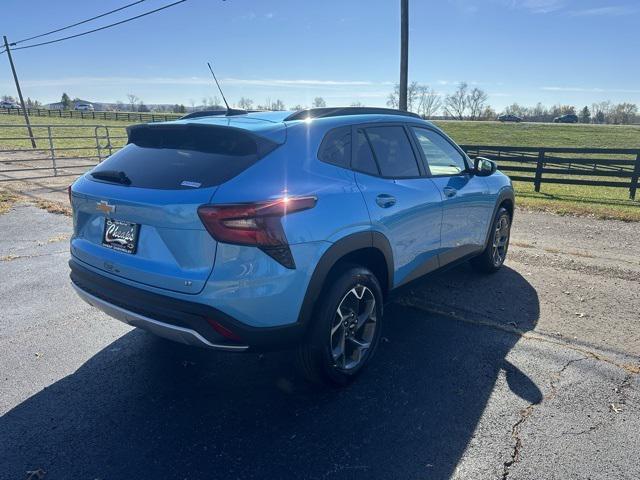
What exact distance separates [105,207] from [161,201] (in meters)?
0.52

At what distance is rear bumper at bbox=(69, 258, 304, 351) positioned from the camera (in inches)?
99.4

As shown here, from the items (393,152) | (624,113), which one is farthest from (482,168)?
(624,113)

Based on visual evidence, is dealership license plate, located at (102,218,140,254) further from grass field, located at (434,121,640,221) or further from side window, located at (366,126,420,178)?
grass field, located at (434,121,640,221)

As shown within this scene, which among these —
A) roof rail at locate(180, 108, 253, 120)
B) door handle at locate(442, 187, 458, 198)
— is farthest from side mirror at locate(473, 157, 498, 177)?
roof rail at locate(180, 108, 253, 120)

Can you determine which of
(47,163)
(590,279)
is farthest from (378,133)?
(47,163)

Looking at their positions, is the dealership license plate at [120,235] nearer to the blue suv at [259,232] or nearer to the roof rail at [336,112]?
the blue suv at [259,232]

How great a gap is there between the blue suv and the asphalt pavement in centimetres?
44

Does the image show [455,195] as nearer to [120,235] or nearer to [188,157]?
[188,157]

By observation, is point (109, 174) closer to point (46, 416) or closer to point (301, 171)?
point (301, 171)

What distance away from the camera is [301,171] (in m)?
2.80

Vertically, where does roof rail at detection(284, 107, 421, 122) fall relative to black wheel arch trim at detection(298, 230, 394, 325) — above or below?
above

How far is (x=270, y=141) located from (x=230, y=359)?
1.73 m

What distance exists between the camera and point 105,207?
2.85 metres

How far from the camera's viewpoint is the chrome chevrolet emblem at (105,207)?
2.81m
